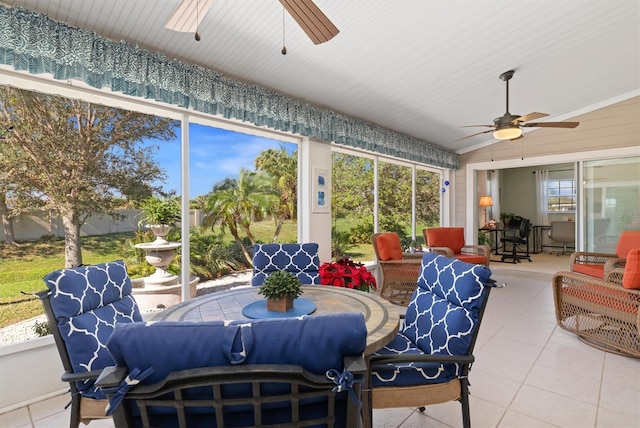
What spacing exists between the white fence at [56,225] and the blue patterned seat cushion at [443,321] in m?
2.33

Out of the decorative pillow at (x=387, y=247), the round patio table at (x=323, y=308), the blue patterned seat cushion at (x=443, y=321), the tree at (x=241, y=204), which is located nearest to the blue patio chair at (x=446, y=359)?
the blue patterned seat cushion at (x=443, y=321)

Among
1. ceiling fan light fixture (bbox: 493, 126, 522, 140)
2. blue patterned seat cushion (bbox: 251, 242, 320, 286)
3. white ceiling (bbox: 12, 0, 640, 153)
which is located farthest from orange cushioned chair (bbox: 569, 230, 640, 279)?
blue patterned seat cushion (bbox: 251, 242, 320, 286)

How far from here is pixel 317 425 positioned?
2.69ft

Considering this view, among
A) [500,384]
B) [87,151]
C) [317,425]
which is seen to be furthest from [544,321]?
[87,151]

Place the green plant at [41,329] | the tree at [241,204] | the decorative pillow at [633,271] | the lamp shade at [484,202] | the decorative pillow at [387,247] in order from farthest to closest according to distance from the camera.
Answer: the lamp shade at [484,202], the decorative pillow at [387,247], the tree at [241,204], the decorative pillow at [633,271], the green plant at [41,329]

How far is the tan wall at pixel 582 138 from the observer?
491 cm

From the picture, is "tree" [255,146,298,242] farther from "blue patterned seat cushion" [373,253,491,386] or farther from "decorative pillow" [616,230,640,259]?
"decorative pillow" [616,230,640,259]

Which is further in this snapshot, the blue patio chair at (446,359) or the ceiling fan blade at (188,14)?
the ceiling fan blade at (188,14)

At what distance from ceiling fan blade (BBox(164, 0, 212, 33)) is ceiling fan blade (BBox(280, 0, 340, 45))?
16.6 inches

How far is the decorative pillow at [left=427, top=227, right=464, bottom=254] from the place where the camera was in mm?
5137

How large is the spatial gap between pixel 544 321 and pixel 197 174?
4.00m

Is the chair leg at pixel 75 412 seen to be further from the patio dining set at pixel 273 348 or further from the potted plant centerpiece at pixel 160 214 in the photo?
the potted plant centerpiece at pixel 160 214

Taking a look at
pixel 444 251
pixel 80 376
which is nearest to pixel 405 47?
pixel 444 251

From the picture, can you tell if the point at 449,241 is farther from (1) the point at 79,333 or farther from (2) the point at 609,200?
(1) the point at 79,333
